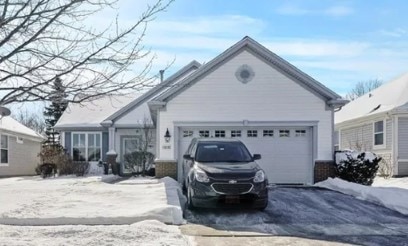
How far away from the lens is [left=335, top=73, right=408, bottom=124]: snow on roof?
24.9 meters

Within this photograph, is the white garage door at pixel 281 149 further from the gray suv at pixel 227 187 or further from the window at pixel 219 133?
the gray suv at pixel 227 187

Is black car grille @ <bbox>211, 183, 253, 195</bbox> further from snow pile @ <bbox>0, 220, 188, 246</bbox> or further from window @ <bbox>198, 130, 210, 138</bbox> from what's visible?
window @ <bbox>198, 130, 210, 138</bbox>

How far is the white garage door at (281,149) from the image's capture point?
19.0 metres

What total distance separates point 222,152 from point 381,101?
1615 cm

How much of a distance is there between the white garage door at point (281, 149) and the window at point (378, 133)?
311 inches

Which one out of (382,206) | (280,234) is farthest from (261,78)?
(280,234)

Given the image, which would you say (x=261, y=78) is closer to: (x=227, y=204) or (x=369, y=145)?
(x=227, y=204)

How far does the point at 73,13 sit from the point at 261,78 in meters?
12.9

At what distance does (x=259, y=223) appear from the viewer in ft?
34.4

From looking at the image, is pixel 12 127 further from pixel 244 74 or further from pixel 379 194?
pixel 379 194

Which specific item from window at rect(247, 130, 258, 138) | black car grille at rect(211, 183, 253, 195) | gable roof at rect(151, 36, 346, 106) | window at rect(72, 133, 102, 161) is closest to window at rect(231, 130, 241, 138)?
window at rect(247, 130, 258, 138)

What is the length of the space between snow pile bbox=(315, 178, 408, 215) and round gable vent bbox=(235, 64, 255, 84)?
4944 millimetres

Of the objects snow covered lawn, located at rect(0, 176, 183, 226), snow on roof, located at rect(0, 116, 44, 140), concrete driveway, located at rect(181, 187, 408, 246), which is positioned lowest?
concrete driveway, located at rect(181, 187, 408, 246)

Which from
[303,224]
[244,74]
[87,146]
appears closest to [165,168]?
[244,74]
